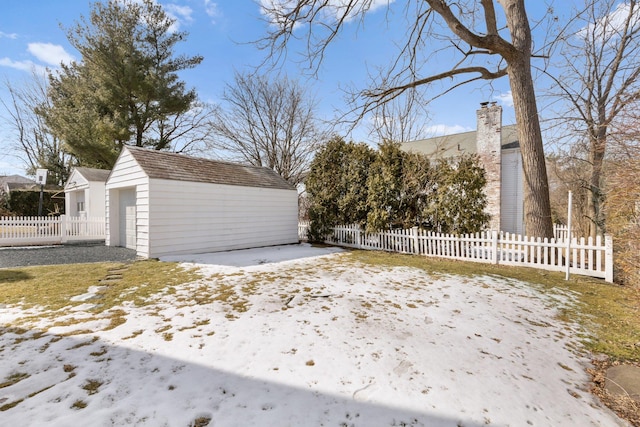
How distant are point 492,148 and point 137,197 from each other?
16284 millimetres

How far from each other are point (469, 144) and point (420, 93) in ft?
27.0

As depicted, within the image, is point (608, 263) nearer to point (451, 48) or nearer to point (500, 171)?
point (451, 48)

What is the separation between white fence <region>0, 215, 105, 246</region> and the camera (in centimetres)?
1046

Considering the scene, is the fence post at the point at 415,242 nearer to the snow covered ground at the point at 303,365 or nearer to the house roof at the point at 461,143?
the snow covered ground at the point at 303,365

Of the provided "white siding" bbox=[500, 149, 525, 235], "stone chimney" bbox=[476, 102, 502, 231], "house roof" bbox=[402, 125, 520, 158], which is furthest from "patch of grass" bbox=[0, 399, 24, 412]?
"white siding" bbox=[500, 149, 525, 235]

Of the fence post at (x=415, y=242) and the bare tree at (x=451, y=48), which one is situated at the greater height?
the bare tree at (x=451, y=48)

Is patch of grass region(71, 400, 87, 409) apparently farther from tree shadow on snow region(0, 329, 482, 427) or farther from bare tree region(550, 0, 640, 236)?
bare tree region(550, 0, 640, 236)

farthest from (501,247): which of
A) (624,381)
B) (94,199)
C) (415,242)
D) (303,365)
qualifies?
(94,199)

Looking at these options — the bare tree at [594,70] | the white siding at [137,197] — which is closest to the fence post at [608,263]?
the bare tree at [594,70]

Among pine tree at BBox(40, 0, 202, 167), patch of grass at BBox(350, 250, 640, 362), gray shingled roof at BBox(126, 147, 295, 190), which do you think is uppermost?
pine tree at BBox(40, 0, 202, 167)

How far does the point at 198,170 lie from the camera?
383 inches

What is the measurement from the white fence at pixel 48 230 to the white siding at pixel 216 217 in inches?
262

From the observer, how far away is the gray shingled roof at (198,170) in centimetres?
858

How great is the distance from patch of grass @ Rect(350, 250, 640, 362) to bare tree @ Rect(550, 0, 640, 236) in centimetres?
496
